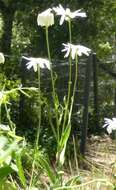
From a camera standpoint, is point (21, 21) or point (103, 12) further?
point (21, 21)

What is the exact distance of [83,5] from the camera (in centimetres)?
1150

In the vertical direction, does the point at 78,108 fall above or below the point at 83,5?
below

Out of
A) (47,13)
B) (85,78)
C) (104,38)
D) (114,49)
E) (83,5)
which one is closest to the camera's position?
(47,13)

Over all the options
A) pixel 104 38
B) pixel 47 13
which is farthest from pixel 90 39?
pixel 47 13

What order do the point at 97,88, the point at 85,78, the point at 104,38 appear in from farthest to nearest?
the point at 104,38 → the point at 97,88 → the point at 85,78

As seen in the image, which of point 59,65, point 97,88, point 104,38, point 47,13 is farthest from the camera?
point 104,38

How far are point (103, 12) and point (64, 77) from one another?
429 cm

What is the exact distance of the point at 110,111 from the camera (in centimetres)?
893

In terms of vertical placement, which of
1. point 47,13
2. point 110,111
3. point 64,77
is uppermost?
point 47,13

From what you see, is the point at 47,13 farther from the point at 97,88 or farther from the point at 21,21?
the point at 21,21

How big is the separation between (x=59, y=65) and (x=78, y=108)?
2.00 feet

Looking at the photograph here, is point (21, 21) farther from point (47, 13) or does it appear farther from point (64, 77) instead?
point (47, 13)

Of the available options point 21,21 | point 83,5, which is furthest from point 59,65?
point 21,21

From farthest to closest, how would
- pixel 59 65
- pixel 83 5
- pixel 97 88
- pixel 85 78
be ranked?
pixel 83 5 < pixel 97 88 < pixel 59 65 < pixel 85 78
